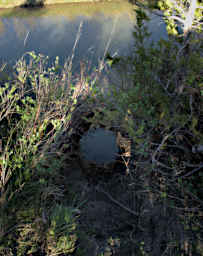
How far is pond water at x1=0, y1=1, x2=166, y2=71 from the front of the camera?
622 cm

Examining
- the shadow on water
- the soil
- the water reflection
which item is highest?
the shadow on water

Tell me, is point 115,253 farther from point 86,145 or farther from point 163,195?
point 86,145

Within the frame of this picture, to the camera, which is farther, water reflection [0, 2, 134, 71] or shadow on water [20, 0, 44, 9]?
shadow on water [20, 0, 44, 9]

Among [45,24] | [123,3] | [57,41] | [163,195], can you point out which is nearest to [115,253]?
[163,195]

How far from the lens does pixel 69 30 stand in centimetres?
758

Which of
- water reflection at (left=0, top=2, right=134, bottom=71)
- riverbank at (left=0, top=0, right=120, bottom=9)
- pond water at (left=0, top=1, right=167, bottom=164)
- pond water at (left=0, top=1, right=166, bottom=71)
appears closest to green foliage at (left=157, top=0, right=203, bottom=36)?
pond water at (left=0, top=1, right=167, bottom=164)

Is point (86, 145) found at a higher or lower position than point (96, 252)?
higher

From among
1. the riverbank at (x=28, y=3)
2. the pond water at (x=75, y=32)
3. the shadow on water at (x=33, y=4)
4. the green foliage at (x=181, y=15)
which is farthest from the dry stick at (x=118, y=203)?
the shadow on water at (x=33, y=4)

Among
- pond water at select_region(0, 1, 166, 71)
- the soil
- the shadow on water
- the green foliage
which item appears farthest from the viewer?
the shadow on water

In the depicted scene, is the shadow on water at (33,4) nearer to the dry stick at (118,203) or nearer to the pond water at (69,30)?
the pond water at (69,30)

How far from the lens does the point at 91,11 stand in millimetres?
9289

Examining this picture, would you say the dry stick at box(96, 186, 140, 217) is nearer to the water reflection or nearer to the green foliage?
the green foliage

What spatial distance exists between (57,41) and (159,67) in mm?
5055

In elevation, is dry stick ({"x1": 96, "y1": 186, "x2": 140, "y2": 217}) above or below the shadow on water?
below
